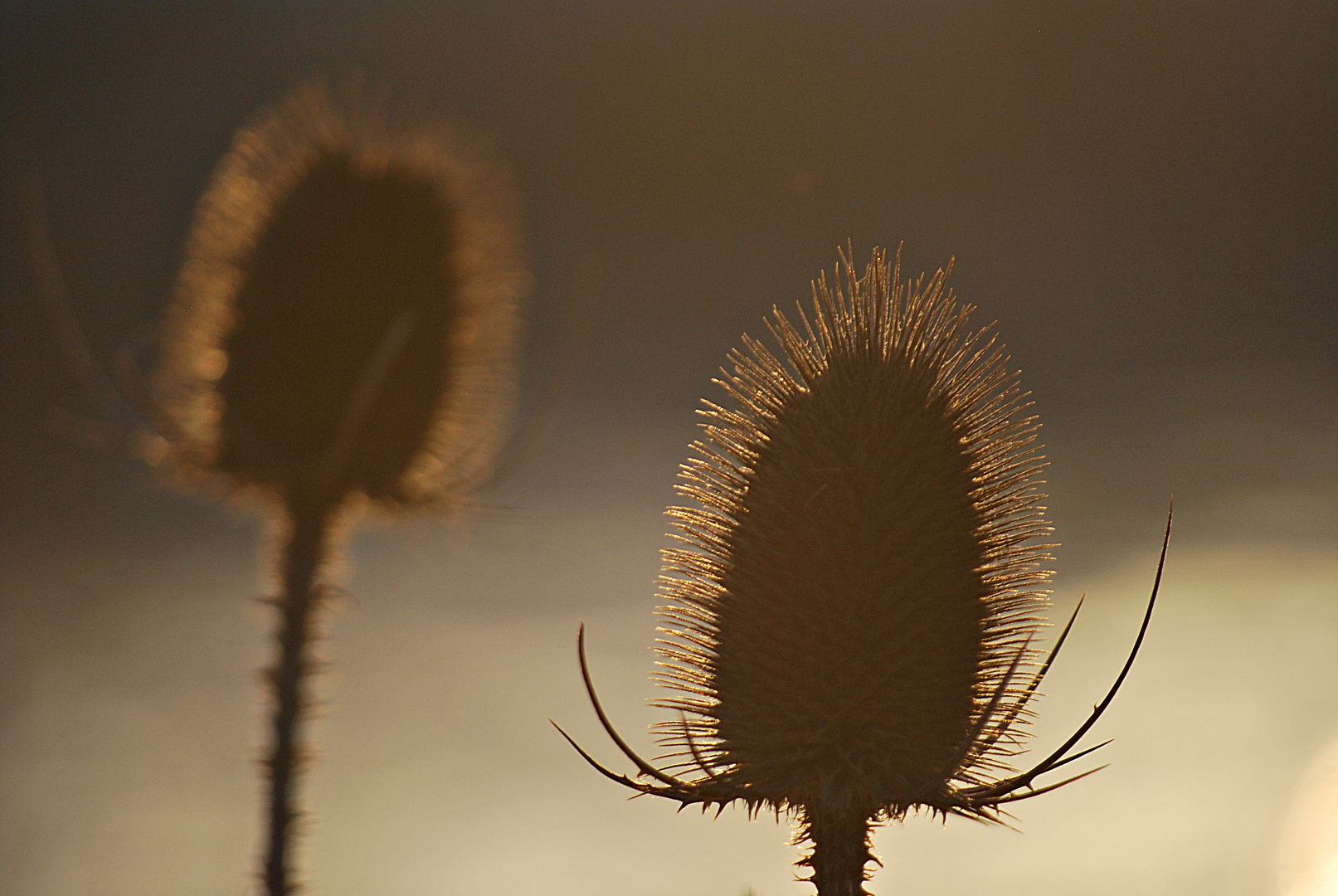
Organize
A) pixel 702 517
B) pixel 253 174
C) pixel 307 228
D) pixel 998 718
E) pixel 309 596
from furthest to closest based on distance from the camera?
pixel 253 174 → pixel 307 228 → pixel 309 596 → pixel 702 517 → pixel 998 718

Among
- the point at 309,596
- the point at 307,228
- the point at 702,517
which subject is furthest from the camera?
the point at 307,228

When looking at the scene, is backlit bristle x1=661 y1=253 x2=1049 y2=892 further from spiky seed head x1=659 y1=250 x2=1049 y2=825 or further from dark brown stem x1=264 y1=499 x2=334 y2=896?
dark brown stem x1=264 y1=499 x2=334 y2=896

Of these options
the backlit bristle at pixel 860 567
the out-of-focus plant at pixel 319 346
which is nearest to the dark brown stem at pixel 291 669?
the out-of-focus plant at pixel 319 346

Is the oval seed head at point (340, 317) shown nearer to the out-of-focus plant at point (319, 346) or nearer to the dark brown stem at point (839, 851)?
the out-of-focus plant at point (319, 346)

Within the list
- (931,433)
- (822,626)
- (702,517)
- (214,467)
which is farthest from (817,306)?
(214,467)

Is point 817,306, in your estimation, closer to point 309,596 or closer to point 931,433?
point 931,433

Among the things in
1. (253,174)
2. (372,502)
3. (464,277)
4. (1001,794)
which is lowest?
(1001,794)

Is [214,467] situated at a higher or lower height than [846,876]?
higher
